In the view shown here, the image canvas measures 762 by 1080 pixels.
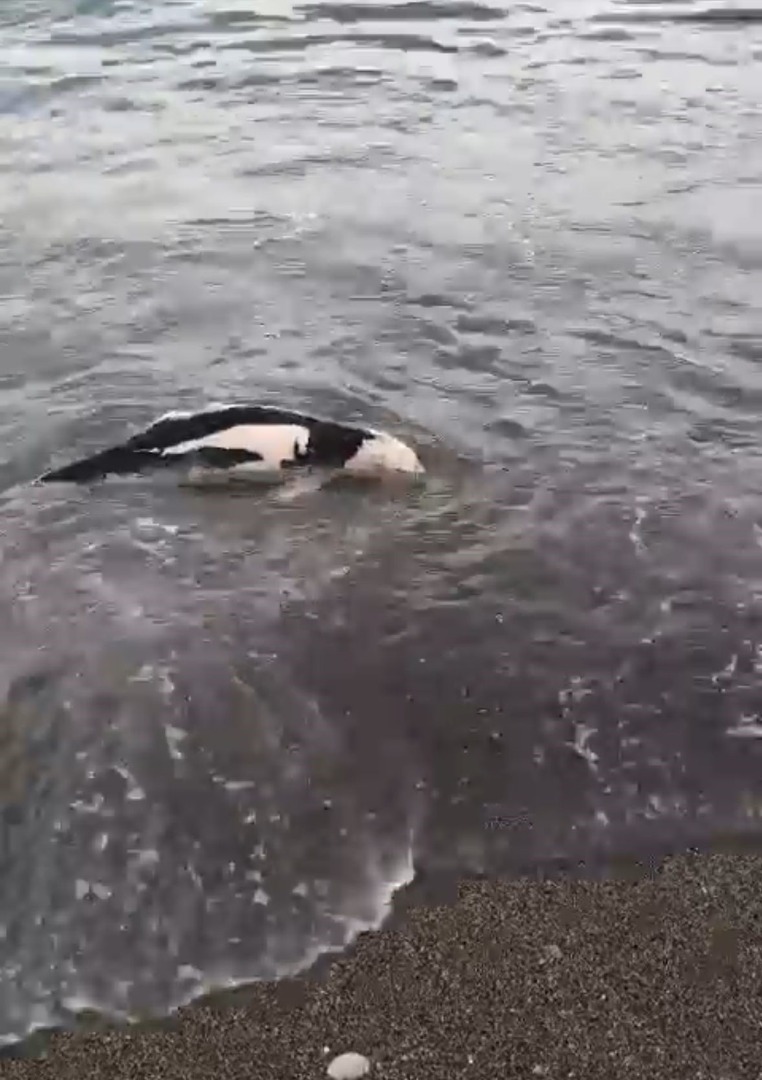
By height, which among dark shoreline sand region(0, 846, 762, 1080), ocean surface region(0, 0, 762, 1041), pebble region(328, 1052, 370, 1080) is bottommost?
dark shoreline sand region(0, 846, 762, 1080)

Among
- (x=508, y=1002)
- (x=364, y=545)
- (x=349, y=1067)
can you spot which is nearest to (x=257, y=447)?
(x=364, y=545)

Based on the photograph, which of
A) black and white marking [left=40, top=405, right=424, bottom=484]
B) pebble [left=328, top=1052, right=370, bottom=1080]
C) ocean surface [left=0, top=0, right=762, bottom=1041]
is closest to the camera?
pebble [left=328, top=1052, right=370, bottom=1080]

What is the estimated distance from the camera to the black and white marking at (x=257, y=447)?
22.7ft

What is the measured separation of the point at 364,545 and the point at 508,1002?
3.01 meters

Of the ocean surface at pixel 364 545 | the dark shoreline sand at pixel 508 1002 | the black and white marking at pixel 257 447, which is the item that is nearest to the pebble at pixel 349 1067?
the dark shoreline sand at pixel 508 1002

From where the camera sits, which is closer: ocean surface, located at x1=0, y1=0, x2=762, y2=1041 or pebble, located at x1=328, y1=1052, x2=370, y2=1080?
pebble, located at x1=328, y1=1052, x2=370, y2=1080

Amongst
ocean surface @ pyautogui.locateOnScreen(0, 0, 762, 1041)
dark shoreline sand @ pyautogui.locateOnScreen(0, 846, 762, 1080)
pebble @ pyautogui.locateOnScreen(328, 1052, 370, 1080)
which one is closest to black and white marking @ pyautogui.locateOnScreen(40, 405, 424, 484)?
ocean surface @ pyautogui.locateOnScreen(0, 0, 762, 1041)

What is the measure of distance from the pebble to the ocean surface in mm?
460

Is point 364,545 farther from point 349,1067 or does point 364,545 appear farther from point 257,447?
point 349,1067

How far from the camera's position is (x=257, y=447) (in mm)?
6949

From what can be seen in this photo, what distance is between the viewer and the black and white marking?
691 centimetres

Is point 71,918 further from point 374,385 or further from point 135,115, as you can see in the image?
point 135,115

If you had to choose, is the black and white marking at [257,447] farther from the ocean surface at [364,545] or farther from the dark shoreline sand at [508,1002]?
the dark shoreline sand at [508,1002]

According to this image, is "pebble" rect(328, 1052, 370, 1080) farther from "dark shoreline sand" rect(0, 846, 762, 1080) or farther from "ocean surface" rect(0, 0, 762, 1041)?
"ocean surface" rect(0, 0, 762, 1041)
